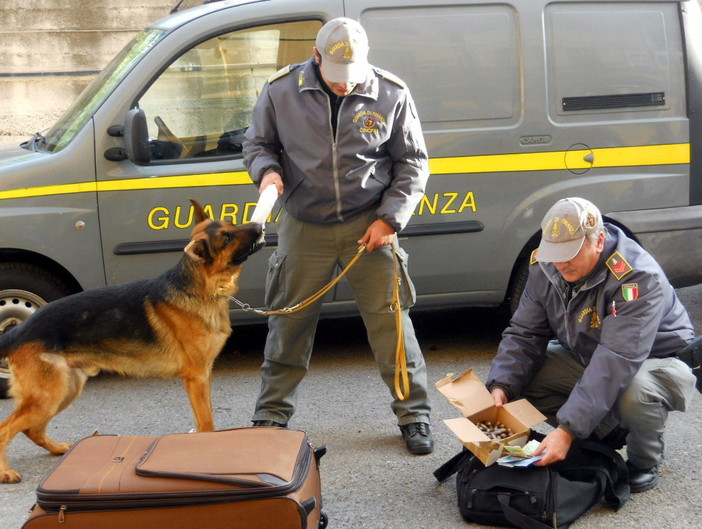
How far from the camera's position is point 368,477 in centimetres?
407

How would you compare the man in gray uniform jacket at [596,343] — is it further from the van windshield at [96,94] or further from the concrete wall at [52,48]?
the concrete wall at [52,48]

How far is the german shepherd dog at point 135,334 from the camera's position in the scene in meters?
4.13

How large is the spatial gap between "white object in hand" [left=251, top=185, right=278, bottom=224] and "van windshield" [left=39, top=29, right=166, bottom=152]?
1633mm

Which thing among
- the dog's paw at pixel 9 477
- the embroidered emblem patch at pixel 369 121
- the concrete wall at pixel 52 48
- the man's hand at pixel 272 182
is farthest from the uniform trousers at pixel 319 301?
the concrete wall at pixel 52 48

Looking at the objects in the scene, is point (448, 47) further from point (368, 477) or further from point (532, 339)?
point (368, 477)

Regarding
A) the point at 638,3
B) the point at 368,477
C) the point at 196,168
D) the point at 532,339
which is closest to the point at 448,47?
the point at 638,3

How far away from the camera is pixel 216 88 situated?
5.20 metres

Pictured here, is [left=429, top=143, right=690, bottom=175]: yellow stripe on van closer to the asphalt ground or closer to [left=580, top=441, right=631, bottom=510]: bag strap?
the asphalt ground

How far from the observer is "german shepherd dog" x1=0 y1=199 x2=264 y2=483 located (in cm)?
413

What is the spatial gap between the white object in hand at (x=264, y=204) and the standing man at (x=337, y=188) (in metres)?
0.04

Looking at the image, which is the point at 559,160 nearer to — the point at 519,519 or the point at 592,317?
the point at 592,317

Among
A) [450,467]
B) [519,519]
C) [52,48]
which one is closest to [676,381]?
[519,519]

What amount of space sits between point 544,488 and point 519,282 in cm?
237

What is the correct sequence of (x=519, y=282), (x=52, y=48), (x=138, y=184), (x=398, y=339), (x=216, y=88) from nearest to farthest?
(x=398, y=339)
(x=138, y=184)
(x=216, y=88)
(x=519, y=282)
(x=52, y=48)
